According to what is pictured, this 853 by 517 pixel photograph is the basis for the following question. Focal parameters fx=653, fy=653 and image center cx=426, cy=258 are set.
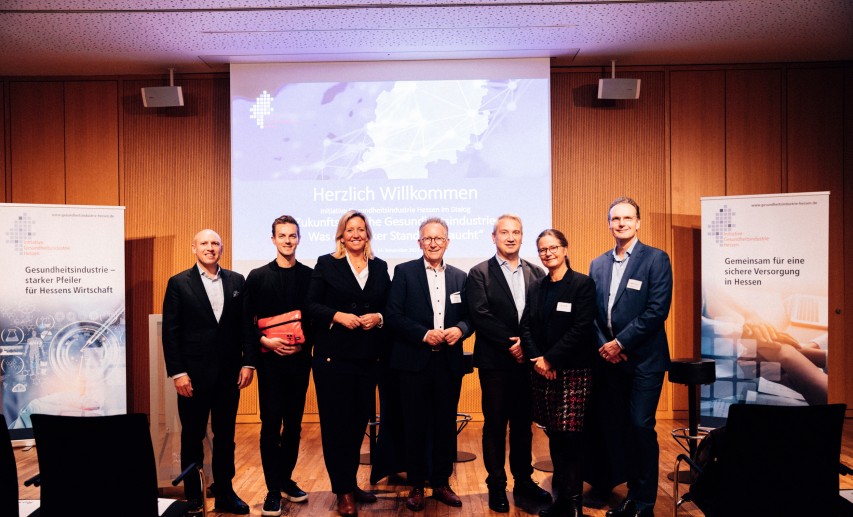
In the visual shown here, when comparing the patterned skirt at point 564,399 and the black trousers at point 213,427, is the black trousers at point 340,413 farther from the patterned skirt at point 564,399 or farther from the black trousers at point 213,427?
the patterned skirt at point 564,399

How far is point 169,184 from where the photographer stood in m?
6.11

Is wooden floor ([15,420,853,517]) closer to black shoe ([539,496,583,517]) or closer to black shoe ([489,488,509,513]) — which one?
Result: black shoe ([489,488,509,513])

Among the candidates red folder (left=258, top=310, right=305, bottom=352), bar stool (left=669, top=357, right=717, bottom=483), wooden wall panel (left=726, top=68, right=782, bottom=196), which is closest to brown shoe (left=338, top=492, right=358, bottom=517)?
red folder (left=258, top=310, right=305, bottom=352)

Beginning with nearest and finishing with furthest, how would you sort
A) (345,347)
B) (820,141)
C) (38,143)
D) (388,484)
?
1. (345,347)
2. (388,484)
3. (820,141)
4. (38,143)

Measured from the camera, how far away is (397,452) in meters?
4.19

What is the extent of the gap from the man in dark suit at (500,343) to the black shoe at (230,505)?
1.39 metres

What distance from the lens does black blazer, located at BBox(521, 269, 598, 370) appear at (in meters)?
3.36

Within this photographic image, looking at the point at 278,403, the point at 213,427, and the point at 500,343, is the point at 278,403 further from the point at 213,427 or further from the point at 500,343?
the point at 500,343

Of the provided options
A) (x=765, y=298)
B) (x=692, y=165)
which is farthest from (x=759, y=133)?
(x=765, y=298)

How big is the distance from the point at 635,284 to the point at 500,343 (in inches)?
31.6

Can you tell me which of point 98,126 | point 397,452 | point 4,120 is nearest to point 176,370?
point 397,452

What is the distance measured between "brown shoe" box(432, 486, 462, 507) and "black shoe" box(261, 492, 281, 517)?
88cm

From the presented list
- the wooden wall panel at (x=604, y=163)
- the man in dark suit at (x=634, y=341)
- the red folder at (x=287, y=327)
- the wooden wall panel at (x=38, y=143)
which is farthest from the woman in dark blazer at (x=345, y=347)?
the wooden wall panel at (x=38, y=143)

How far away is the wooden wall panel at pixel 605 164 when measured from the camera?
19.9 ft
